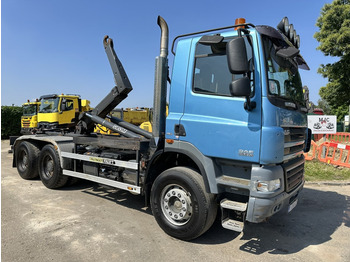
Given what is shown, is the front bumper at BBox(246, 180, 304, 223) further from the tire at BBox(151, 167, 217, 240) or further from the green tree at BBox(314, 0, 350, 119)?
the green tree at BBox(314, 0, 350, 119)

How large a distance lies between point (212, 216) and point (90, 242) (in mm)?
1733

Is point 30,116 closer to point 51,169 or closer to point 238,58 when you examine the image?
point 51,169

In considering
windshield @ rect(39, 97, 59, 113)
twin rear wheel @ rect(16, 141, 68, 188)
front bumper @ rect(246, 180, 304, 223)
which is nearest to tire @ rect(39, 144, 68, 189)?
twin rear wheel @ rect(16, 141, 68, 188)

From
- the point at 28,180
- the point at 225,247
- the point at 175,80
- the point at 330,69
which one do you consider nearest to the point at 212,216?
the point at 225,247

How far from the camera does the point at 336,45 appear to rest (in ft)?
50.9

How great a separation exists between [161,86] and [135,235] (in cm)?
236

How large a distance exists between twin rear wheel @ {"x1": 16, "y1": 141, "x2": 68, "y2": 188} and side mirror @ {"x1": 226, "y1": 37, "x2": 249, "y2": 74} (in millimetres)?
4719

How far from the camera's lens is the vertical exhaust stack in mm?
4086

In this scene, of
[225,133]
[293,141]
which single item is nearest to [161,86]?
[225,133]

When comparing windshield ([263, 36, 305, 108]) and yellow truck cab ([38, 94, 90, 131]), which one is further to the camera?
yellow truck cab ([38, 94, 90, 131])

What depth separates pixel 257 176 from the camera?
296 cm

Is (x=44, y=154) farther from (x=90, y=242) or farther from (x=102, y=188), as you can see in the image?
(x=90, y=242)

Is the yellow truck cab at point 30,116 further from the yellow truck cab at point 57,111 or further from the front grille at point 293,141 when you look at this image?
the front grille at point 293,141

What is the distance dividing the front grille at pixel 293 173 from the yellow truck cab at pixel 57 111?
37.6 ft
